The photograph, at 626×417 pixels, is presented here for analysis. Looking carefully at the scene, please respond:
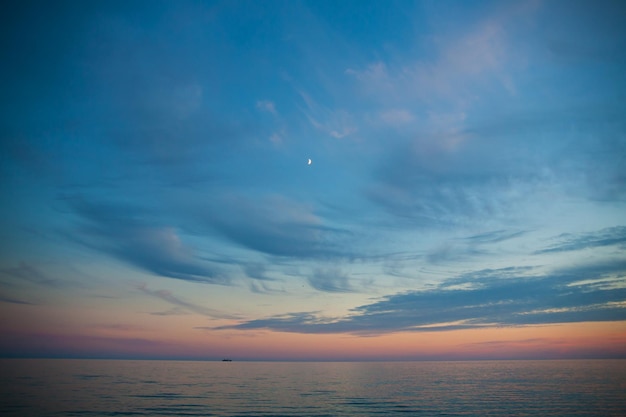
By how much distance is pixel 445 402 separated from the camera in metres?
68.5

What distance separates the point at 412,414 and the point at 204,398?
41243mm

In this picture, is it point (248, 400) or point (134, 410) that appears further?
point (248, 400)

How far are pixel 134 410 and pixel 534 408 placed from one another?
64.2 meters

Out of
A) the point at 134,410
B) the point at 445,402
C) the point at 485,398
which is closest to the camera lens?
the point at 134,410

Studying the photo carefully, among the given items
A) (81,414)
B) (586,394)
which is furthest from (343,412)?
(586,394)

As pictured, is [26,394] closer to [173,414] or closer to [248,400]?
[173,414]

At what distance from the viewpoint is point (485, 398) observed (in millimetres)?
73000

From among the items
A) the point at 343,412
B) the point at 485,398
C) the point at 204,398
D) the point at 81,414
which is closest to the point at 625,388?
the point at 485,398

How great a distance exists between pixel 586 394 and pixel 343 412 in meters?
54.4

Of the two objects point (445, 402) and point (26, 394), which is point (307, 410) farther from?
point (26, 394)

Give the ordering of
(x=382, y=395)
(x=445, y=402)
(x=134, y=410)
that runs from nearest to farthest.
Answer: (x=134, y=410)
(x=445, y=402)
(x=382, y=395)

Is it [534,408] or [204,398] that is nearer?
[534,408]

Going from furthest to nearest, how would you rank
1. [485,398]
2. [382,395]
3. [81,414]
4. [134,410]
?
[382,395] → [485,398] → [134,410] → [81,414]

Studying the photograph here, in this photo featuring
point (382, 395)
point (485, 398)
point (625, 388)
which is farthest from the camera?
point (625, 388)
